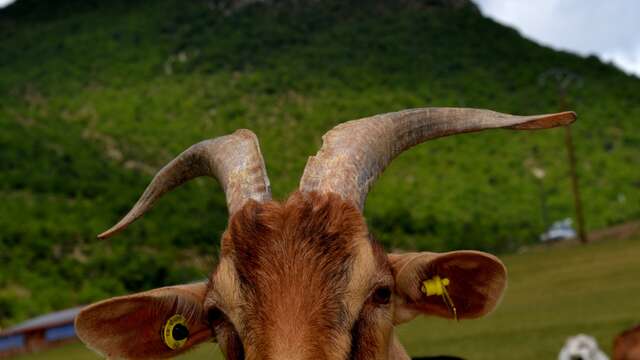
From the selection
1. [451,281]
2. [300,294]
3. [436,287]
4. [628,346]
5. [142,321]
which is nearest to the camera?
[300,294]

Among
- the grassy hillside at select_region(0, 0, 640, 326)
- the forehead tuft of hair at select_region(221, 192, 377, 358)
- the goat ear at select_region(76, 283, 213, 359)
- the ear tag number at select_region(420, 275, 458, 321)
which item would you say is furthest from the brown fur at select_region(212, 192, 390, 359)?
the grassy hillside at select_region(0, 0, 640, 326)

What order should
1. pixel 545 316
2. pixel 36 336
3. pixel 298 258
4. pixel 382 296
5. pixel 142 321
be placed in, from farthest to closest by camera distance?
1. pixel 36 336
2. pixel 545 316
3. pixel 142 321
4. pixel 382 296
5. pixel 298 258

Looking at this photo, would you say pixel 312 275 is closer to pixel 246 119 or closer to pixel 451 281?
pixel 451 281

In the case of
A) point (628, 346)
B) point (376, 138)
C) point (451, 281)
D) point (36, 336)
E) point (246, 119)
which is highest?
point (376, 138)

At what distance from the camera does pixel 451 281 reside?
4.71 metres

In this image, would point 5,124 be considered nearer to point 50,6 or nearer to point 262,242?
point 50,6

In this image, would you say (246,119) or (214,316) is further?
(246,119)

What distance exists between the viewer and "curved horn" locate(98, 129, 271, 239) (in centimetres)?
472


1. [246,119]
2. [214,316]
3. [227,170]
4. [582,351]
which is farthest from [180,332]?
[246,119]

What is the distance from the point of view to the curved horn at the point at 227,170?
4.72 metres

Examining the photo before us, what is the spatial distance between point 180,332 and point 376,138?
4.39 feet

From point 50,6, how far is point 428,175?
47.7 metres

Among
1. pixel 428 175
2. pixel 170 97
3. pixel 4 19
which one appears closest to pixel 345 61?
pixel 170 97

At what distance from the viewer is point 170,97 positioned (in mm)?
71125
